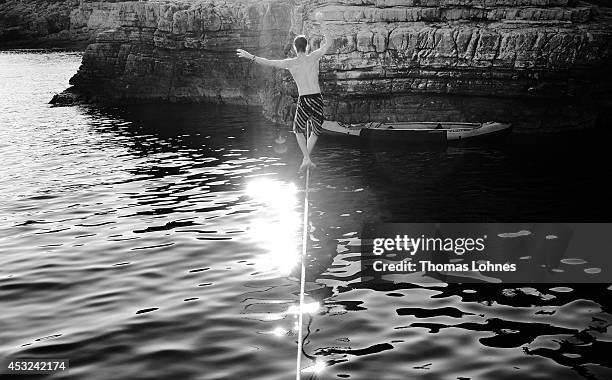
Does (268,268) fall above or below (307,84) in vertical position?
below

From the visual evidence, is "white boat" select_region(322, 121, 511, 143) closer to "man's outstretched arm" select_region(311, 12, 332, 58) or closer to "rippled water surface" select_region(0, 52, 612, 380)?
"rippled water surface" select_region(0, 52, 612, 380)

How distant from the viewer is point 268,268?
39.3 feet

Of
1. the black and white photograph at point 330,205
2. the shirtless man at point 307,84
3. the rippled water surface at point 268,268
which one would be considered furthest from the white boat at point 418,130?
the shirtless man at point 307,84

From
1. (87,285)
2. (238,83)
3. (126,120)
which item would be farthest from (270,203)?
(238,83)

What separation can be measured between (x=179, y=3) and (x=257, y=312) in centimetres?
3548

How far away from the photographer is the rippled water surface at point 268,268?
27.8 feet

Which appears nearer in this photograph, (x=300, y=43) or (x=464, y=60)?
(x=300, y=43)

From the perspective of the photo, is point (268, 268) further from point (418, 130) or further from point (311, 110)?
point (418, 130)

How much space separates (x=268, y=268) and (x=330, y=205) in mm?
5192

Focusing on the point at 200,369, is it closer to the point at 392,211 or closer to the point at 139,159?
the point at 392,211

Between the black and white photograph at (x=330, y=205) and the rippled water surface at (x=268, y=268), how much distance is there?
55mm

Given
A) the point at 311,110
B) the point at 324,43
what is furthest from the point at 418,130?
the point at 311,110

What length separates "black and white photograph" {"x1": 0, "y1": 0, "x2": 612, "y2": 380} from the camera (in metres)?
8.82

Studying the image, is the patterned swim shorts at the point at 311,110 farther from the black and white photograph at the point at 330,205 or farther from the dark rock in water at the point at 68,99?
the dark rock in water at the point at 68,99
